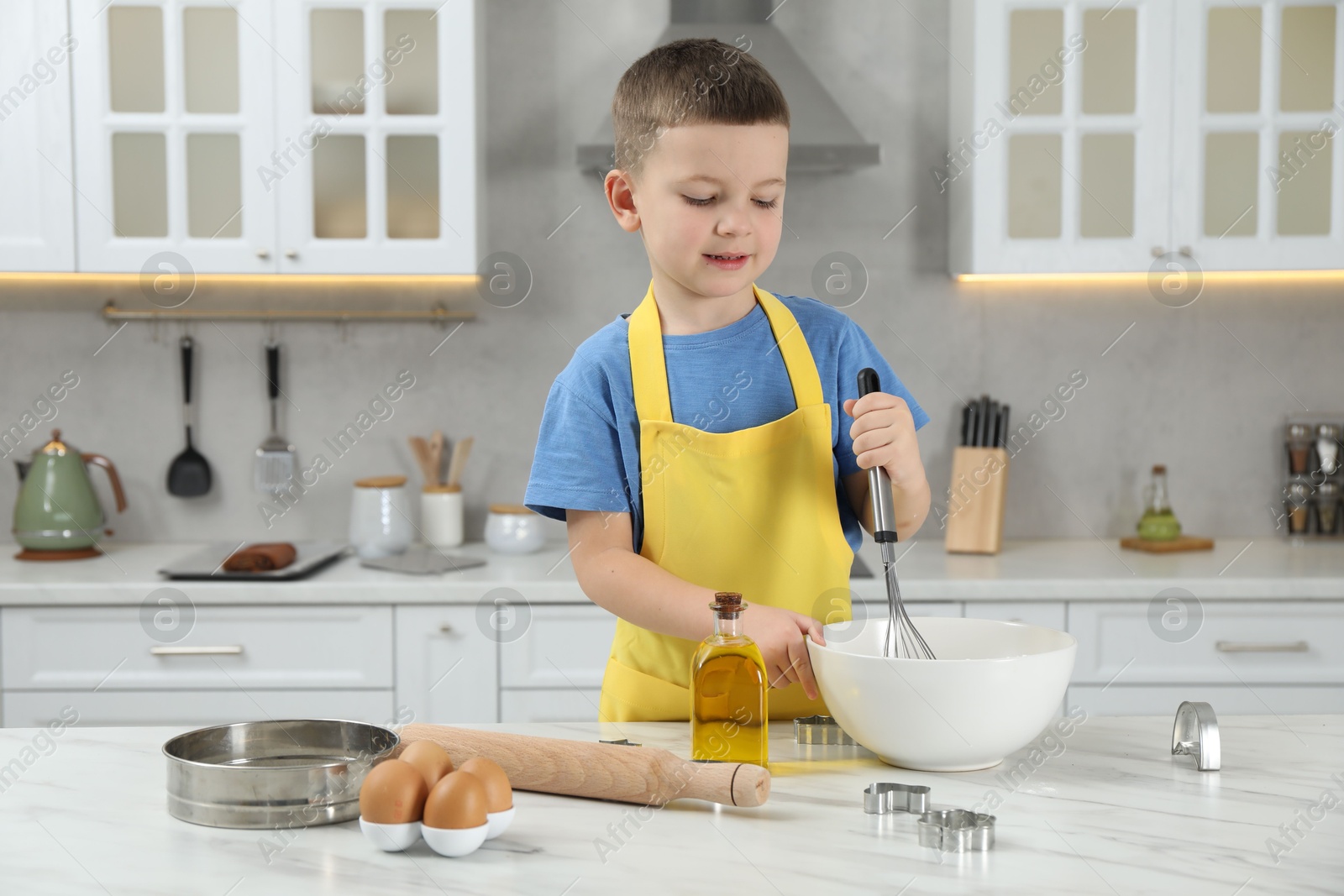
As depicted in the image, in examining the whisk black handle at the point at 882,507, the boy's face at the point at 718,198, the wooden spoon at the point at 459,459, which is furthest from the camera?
the wooden spoon at the point at 459,459

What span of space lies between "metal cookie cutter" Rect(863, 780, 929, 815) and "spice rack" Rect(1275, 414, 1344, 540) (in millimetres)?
2103

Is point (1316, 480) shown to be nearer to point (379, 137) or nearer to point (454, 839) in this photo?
point (379, 137)

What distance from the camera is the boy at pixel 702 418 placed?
1078mm

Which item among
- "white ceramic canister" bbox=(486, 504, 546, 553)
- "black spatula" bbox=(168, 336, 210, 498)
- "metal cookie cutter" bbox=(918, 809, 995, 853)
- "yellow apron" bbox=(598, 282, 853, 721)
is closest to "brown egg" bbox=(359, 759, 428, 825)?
"metal cookie cutter" bbox=(918, 809, 995, 853)

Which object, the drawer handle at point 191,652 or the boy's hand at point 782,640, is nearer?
the boy's hand at point 782,640

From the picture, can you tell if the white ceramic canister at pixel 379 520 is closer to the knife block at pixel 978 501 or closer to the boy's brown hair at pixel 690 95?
the knife block at pixel 978 501

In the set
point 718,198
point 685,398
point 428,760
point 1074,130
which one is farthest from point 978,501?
point 428,760

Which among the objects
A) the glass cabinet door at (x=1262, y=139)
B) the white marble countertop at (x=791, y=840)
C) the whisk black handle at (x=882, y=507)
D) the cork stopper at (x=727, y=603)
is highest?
the glass cabinet door at (x=1262, y=139)

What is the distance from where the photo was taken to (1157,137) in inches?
89.0

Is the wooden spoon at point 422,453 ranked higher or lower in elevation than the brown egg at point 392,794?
higher

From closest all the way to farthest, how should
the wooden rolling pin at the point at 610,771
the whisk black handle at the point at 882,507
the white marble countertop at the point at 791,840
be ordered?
the white marble countertop at the point at 791,840, the wooden rolling pin at the point at 610,771, the whisk black handle at the point at 882,507

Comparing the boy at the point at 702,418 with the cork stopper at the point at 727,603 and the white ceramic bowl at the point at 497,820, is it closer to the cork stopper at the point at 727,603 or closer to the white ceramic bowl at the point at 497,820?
the cork stopper at the point at 727,603

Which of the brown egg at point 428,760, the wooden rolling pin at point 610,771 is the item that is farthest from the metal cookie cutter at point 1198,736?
the brown egg at point 428,760

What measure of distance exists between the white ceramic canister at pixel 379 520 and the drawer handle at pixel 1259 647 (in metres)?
1.56
